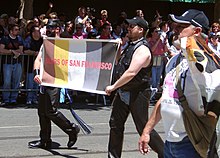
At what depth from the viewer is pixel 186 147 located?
397 centimetres

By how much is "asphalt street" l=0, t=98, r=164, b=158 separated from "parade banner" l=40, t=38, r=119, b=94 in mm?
926

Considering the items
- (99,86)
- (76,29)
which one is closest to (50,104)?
(99,86)

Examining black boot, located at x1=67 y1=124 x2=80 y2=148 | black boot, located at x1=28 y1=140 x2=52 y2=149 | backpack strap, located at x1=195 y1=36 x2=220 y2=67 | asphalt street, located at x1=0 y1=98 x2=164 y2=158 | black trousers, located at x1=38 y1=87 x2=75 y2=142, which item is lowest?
asphalt street, located at x1=0 y1=98 x2=164 y2=158

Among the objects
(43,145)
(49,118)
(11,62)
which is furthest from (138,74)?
(11,62)

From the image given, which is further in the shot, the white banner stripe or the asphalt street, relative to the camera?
the white banner stripe

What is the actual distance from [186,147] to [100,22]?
1248 cm

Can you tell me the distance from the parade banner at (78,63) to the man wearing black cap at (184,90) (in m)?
3.59

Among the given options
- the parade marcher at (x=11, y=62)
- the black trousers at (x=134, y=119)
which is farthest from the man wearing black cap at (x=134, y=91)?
the parade marcher at (x=11, y=62)

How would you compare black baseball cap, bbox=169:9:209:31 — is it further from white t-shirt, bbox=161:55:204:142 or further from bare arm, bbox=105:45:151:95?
bare arm, bbox=105:45:151:95

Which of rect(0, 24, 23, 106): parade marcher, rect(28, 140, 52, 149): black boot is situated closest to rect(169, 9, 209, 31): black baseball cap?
rect(28, 140, 52, 149): black boot

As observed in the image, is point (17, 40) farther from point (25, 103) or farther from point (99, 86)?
point (99, 86)

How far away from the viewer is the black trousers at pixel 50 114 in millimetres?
7902

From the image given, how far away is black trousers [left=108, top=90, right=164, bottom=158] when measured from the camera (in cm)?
648

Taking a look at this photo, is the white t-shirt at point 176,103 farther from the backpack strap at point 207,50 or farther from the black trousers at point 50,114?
the black trousers at point 50,114
